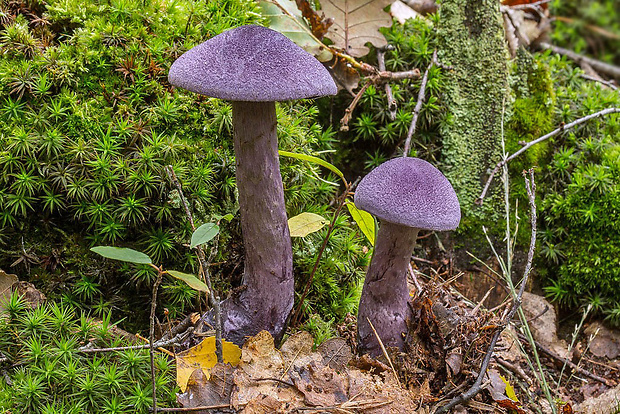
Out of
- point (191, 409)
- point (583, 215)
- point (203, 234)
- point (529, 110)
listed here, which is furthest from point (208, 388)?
point (529, 110)

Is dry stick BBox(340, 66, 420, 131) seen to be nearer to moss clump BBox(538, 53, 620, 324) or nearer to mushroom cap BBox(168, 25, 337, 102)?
moss clump BBox(538, 53, 620, 324)

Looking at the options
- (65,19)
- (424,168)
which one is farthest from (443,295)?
(65,19)

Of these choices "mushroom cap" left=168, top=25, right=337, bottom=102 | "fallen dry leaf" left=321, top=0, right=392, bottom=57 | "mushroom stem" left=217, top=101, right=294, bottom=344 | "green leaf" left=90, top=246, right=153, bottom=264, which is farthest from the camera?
"fallen dry leaf" left=321, top=0, right=392, bottom=57

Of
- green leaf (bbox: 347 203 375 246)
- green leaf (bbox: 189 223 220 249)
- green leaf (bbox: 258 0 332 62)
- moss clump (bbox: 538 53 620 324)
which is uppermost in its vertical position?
green leaf (bbox: 258 0 332 62)

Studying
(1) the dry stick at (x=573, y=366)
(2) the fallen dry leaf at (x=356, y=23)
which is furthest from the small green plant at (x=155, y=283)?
(1) the dry stick at (x=573, y=366)

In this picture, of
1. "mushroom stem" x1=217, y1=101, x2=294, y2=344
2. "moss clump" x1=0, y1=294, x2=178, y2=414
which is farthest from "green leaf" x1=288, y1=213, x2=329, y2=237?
"moss clump" x1=0, y1=294, x2=178, y2=414

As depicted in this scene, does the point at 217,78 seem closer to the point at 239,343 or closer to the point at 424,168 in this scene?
the point at 424,168
